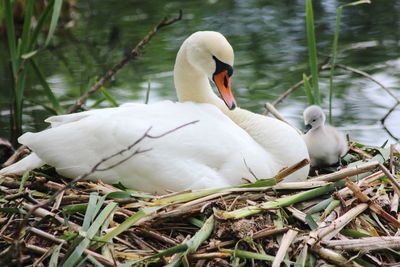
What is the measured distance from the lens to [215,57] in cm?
539

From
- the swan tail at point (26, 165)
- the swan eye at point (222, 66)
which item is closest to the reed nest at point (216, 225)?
the swan tail at point (26, 165)

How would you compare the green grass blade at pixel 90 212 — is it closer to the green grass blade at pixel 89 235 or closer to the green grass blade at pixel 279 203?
the green grass blade at pixel 89 235

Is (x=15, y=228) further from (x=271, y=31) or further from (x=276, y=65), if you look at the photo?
(x=271, y=31)

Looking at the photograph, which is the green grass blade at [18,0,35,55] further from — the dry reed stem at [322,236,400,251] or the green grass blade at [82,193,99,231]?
the dry reed stem at [322,236,400,251]

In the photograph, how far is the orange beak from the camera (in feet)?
17.8

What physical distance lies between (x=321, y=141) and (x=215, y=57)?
0.81 metres

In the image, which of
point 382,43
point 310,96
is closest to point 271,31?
point 382,43

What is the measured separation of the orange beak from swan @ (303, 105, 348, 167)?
59 centimetres

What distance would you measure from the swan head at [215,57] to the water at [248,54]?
8.88 feet

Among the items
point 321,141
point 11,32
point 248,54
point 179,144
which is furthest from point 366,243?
point 248,54

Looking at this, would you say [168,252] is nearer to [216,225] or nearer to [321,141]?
[216,225]

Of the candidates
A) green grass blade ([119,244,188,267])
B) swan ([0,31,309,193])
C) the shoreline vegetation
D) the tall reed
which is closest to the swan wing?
swan ([0,31,309,193])

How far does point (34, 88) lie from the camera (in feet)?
32.4

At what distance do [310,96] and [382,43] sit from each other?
4388mm
